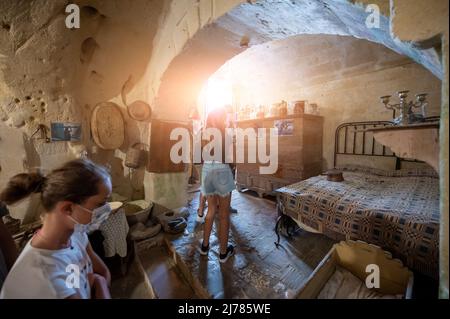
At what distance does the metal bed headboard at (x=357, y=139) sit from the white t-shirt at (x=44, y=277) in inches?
185

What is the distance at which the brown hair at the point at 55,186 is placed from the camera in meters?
0.98

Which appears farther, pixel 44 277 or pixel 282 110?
pixel 282 110

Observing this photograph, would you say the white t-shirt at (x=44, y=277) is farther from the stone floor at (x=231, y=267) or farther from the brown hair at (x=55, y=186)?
the stone floor at (x=231, y=267)

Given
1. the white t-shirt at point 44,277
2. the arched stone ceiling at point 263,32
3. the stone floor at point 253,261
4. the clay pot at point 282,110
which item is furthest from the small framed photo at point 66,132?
the clay pot at point 282,110

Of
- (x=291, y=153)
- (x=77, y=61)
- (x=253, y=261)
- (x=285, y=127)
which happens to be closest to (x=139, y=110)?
(x=77, y=61)

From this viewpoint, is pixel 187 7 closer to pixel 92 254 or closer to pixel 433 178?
pixel 92 254

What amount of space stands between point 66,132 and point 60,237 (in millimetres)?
2188

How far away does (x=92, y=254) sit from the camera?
4.04ft

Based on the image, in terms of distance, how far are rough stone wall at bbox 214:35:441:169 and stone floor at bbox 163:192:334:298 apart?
2.72 meters

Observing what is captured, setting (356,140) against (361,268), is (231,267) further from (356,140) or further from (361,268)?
(356,140)

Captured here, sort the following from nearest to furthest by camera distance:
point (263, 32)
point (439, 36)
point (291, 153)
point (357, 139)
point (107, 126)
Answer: point (439, 36) < point (263, 32) < point (107, 126) < point (291, 153) < point (357, 139)

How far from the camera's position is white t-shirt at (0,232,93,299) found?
2.57 ft

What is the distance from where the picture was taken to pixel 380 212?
173 centimetres

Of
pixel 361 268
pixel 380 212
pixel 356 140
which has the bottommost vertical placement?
pixel 361 268
